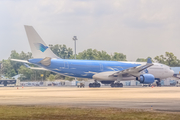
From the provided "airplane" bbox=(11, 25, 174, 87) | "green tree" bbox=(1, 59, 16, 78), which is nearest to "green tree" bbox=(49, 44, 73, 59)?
"green tree" bbox=(1, 59, 16, 78)

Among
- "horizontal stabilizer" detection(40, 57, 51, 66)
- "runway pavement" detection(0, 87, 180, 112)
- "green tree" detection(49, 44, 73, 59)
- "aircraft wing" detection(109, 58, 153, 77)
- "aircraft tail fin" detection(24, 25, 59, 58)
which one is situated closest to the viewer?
"runway pavement" detection(0, 87, 180, 112)

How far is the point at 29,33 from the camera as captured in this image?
4834 centimetres

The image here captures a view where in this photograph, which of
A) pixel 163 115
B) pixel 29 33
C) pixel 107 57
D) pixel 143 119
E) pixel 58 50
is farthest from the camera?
pixel 58 50

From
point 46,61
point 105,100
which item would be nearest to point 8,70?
point 46,61

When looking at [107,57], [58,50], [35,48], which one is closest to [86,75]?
[35,48]

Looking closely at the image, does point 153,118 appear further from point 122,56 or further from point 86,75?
point 122,56

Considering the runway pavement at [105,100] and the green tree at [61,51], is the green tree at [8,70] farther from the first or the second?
the runway pavement at [105,100]

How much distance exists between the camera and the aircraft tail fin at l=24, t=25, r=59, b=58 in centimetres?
4838

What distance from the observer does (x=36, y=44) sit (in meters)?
49.1

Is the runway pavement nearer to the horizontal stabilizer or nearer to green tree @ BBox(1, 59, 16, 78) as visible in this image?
the horizontal stabilizer

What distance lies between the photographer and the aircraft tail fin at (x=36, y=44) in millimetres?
48375

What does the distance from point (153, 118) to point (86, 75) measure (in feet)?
126

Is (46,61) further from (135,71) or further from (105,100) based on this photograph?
(105,100)

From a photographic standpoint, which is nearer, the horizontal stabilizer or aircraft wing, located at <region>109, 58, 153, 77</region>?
the horizontal stabilizer
